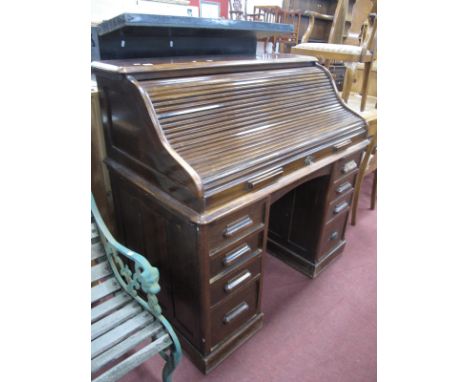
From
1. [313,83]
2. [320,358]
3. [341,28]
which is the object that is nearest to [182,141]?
[313,83]

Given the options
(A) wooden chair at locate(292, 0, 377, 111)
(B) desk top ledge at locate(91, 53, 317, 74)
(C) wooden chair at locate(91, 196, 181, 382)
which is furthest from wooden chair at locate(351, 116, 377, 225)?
(C) wooden chair at locate(91, 196, 181, 382)

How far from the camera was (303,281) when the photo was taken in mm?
2170

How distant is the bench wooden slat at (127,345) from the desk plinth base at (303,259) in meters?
1.22

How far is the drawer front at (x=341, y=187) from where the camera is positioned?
1.85m

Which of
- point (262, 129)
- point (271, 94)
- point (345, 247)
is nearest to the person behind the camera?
point (262, 129)

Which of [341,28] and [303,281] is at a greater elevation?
[341,28]

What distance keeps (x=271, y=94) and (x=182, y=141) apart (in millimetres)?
592

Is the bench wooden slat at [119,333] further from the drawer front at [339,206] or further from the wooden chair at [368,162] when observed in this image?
the wooden chair at [368,162]

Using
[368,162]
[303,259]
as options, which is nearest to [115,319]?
[303,259]

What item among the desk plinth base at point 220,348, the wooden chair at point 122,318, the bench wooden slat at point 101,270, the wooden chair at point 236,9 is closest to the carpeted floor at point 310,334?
the desk plinth base at point 220,348

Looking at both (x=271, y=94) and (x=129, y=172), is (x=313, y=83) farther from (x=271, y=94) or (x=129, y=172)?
(x=129, y=172)

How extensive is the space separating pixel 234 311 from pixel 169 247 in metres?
0.47

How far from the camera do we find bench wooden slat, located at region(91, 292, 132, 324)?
1.26 metres

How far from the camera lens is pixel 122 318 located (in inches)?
49.6
